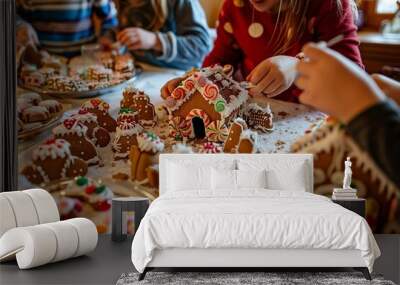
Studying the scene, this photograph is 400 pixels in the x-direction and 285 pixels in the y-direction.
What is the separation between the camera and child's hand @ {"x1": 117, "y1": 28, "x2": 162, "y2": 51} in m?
5.75

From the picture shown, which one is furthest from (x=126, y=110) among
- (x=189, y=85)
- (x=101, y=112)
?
(x=189, y=85)

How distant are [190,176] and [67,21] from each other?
67.6 inches

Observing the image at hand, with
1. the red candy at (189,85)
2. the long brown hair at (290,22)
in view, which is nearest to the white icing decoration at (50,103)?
the red candy at (189,85)

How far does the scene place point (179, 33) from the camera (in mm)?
5750

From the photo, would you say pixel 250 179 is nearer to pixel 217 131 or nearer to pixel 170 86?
pixel 217 131

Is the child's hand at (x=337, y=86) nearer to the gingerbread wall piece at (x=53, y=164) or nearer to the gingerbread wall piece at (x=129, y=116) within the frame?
the gingerbread wall piece at (x=129, y=116)

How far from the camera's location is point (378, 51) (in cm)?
576

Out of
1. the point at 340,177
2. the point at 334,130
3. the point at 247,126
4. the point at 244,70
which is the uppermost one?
the point at 334,130

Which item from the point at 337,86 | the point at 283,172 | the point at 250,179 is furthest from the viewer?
the point at 283,172

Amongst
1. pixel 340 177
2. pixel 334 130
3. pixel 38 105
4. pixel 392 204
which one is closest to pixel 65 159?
pixel 38 105

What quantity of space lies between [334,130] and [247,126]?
Answer: 4.71 metres

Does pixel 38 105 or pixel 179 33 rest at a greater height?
pixel 179 33

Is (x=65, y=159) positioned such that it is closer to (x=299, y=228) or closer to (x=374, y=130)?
(x=299, y=228)

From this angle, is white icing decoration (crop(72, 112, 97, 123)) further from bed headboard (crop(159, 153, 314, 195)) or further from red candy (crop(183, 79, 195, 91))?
red candy (crop(183, 79, 195, 91))
